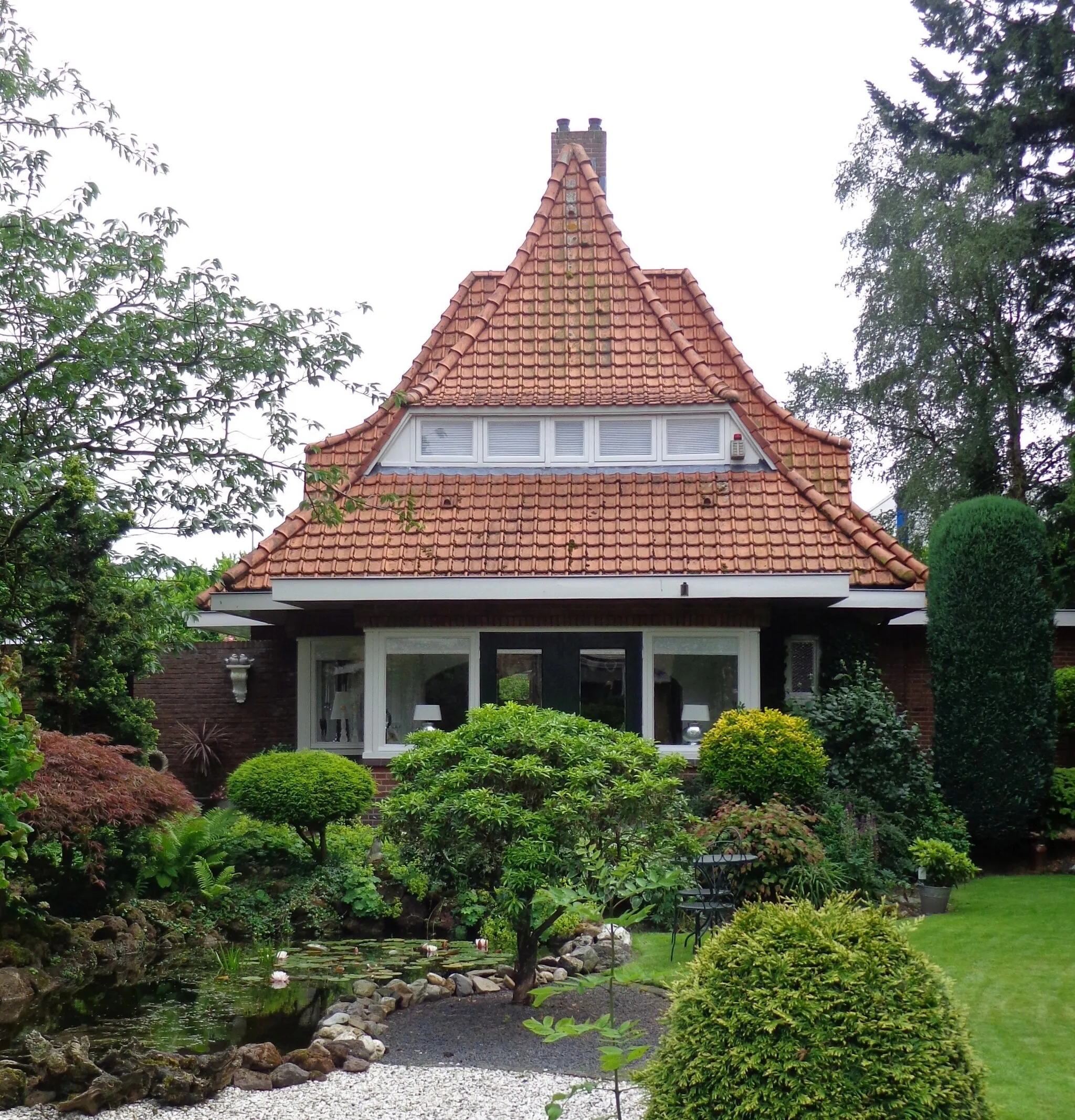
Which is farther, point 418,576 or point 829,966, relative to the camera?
point 418,576

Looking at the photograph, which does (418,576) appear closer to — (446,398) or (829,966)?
(446,398)

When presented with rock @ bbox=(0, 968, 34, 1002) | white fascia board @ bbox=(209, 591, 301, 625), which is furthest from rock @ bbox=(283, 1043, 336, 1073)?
white fascia board @ bbox=(209, 591, 301, 625)

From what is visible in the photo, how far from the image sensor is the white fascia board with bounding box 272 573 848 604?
12.7 meters

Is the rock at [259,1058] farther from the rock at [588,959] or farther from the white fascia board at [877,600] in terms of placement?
the white fascia board at [877,600]

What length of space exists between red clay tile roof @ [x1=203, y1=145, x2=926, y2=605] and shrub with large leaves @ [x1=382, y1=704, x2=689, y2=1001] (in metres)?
5.28

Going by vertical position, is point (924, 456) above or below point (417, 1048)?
above

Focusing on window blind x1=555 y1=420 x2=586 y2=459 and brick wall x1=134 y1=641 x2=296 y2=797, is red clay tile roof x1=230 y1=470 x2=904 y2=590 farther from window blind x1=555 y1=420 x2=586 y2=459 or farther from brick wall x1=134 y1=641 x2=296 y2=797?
brick wall x1=134 y1=641 x2=296 y2=797

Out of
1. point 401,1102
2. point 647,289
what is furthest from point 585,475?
point 401,1102

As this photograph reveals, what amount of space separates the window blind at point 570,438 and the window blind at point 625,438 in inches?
9.7

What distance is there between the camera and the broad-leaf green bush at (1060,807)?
13289mm

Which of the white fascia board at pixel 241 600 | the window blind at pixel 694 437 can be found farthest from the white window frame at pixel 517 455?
the white fascia board at pixel 241 600

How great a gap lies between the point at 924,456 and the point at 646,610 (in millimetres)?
13892

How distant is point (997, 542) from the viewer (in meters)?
13.2

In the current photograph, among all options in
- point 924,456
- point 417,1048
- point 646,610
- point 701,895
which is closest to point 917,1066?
point 417,1048
